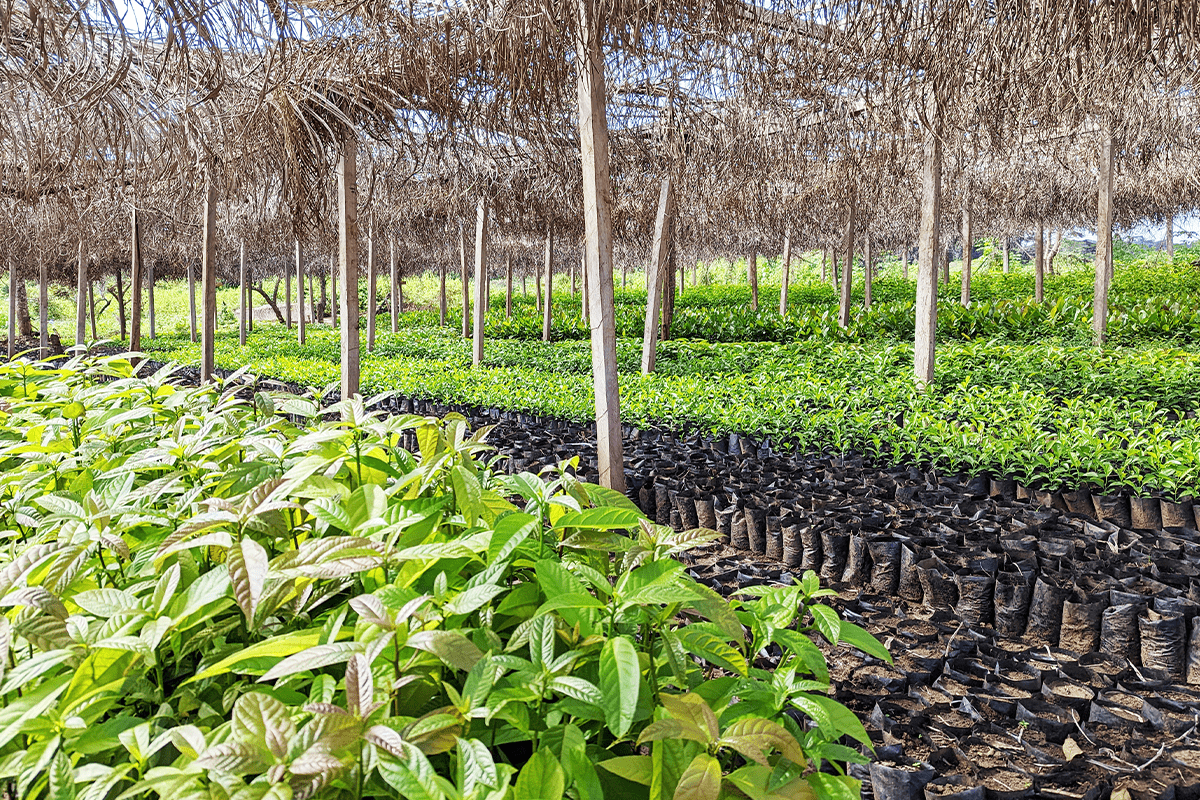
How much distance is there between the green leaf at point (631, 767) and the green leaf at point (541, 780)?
0.06 m

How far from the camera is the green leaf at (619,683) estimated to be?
67cm

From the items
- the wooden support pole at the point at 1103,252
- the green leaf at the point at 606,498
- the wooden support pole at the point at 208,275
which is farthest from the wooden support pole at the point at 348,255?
the wooden support pole at the point at 1103,252

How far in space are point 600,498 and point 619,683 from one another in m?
0.51

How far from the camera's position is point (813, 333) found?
11.4 meters

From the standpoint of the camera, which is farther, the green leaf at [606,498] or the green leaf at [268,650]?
the green leaf at [606,498]

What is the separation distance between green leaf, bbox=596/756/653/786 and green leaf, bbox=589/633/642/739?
0.08 feet

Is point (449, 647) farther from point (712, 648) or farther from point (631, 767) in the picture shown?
point (712, 648)

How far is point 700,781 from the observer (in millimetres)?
630

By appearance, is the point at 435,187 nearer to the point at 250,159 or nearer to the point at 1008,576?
the point at 250,159

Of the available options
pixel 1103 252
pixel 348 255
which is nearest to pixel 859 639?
pixel 348 255

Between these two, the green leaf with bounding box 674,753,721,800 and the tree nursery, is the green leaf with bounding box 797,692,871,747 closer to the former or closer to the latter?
the tree nursery

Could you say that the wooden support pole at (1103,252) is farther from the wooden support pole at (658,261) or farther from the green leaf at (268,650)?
the green leaf at (268,650)

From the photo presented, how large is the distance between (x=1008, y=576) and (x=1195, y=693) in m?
0.59

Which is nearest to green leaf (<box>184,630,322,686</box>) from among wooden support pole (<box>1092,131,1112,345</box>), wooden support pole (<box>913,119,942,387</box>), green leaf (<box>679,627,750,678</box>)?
green leaf (<box>679,627,750,678</box>)
